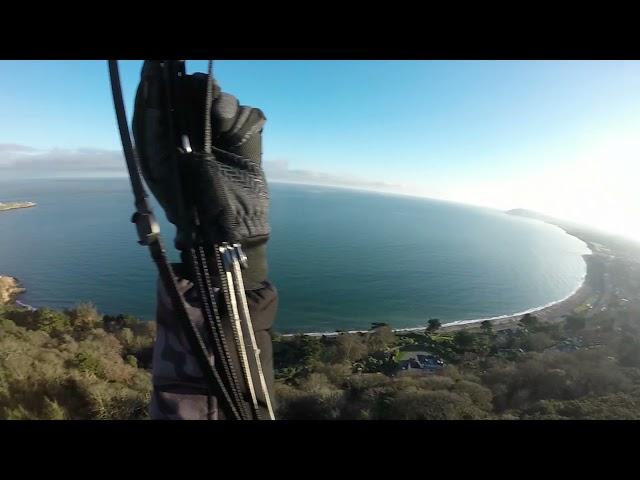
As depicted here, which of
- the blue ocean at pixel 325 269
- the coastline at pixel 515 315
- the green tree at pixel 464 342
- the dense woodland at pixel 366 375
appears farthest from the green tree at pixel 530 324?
the blue ocean at pixel 325 269

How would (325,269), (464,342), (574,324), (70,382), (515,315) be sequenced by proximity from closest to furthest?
1. (70,382)
2. (464,342)
3. (574,324)
4. (515,315)
5. (325,269)

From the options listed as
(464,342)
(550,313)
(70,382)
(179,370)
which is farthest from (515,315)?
(179,370)

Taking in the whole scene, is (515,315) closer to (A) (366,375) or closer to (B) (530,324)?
(B) (530,324)

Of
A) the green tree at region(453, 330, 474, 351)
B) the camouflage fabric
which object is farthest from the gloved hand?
the green tree at region(453, 330, 474, 351)

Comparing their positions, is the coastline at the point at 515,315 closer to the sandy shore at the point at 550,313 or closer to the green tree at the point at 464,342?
the sandy shore at the point at 550,313

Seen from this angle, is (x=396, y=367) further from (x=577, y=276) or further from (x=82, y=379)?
(x=577, y=276)

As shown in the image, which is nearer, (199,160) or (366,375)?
(199,160)
